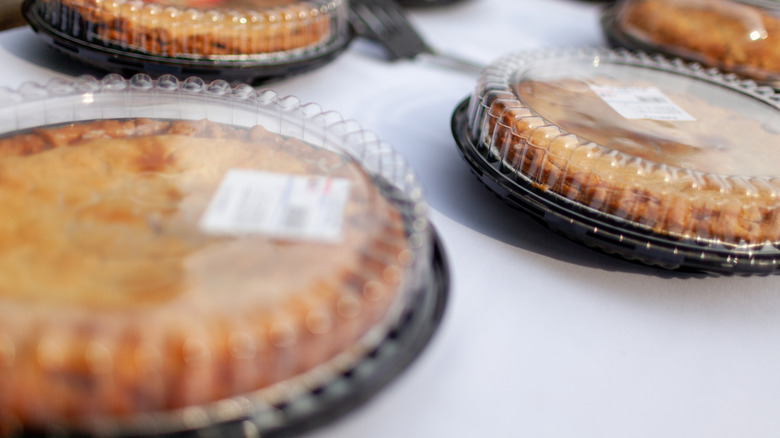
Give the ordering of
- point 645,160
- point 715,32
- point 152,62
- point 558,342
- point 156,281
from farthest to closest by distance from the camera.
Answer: point 715,32 < point 152,62 < point 645,160 < point 558,342 < point 156,281

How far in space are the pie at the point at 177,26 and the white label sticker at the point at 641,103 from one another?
585 millimetres

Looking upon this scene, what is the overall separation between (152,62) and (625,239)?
76 cm

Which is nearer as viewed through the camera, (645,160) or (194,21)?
(645,160)

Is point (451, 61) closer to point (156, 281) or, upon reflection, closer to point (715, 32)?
point (715, 32)

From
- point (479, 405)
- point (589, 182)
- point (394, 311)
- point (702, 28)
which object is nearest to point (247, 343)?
point (394, 311)

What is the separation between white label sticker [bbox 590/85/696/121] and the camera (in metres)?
1.07

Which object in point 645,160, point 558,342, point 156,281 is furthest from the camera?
point 645,160

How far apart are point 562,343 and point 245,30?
74cm

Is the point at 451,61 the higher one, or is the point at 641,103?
the point at 641,103

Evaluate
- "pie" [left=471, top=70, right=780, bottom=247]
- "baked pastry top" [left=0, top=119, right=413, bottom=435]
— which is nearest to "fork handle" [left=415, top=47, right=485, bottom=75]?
"pie" [left=471, top=70, right=780, bottom=247]

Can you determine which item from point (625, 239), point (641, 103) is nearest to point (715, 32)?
point (641, 103)

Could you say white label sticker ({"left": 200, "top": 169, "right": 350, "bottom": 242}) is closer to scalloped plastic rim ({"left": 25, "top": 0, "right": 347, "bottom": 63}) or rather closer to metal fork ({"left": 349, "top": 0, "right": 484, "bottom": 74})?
scalloped plastic rim ({"left": 25, "top": 0, "right": 347, "bottom": 63})

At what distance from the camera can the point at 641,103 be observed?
1.11 meters

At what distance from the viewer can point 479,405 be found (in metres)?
0.66
